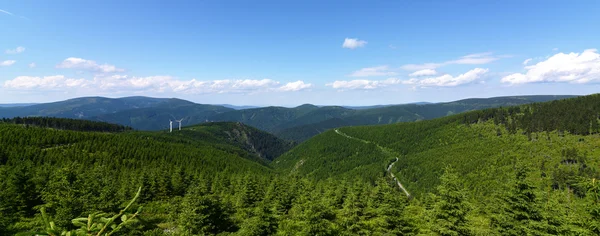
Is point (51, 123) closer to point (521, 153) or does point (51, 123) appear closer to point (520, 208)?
point (520, 208)

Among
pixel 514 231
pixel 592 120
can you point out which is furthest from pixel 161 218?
pixel 592 120

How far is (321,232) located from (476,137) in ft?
682

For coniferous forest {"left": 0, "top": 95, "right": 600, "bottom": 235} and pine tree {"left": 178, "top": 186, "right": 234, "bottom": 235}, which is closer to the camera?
coniferous forest {"left": 0, "top": 95, "right": 600, "bottom": 235}

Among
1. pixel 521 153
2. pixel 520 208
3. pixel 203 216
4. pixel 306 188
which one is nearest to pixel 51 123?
pixel 306 188

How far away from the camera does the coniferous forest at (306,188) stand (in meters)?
24.8

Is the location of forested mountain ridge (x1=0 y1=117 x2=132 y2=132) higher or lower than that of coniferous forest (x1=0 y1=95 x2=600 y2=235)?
higher

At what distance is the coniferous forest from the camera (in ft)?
81.3

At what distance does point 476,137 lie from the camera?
193000 millimetres

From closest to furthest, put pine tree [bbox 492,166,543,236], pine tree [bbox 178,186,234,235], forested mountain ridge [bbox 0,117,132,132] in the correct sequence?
pine tree [bbox 492,166,543,236] < pine tree [bbox 178,186,234,235] < forested mountain ridge [bbox 0,117,132,132]

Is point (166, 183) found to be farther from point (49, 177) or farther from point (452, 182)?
point (452, 182)

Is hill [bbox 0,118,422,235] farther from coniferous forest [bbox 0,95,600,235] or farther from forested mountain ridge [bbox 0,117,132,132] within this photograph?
forested mountain ridge [bbox 0,117,132,132]

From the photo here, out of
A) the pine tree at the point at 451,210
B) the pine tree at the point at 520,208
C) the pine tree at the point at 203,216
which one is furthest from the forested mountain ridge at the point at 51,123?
the pine tree at the point at 520,208

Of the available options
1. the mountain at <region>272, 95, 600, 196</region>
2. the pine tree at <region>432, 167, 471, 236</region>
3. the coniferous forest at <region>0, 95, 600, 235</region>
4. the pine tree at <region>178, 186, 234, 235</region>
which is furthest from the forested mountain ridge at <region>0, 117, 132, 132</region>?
the pine tree at <region>432, 167, 471, 236</region>

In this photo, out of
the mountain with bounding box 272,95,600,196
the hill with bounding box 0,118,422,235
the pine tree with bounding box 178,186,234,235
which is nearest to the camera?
the hill with bounding box 0,118,422,235
